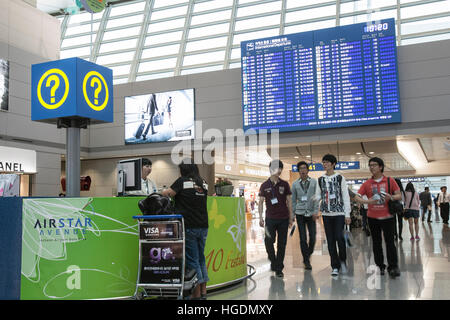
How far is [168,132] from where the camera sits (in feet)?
36.3

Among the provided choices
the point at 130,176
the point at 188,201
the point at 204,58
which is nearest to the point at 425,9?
the point at 204,58

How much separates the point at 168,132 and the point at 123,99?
1.87m

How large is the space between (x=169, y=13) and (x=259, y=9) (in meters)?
3.50

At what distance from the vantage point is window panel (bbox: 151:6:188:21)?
48.8 feet

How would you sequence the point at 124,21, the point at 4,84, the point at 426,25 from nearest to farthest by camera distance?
the point at 4,84, the point at 426,25, the point at 124,21

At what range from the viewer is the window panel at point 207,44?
13.2 metres

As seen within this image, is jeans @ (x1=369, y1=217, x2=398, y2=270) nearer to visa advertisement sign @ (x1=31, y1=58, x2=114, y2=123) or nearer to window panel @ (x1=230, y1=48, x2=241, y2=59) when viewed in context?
visa advertisement sign @ (x1=31, y1=58, x2=114, y2=123)

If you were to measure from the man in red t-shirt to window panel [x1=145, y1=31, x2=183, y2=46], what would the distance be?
1076cm

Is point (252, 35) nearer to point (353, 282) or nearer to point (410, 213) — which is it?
point (410, 213)

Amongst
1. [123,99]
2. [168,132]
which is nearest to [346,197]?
[168,132]

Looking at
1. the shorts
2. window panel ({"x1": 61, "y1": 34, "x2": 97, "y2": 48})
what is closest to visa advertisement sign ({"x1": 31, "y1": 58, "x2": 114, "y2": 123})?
the shorts

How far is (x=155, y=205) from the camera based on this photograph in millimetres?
3381
